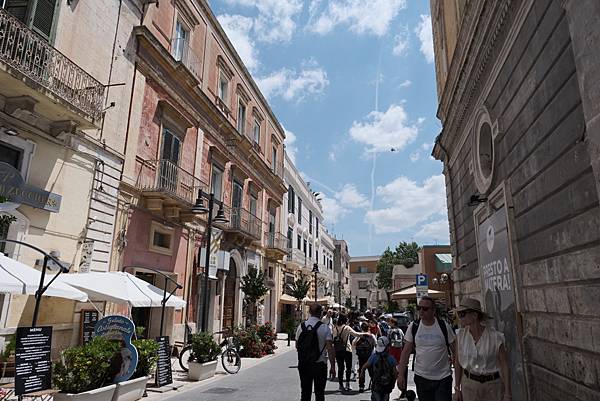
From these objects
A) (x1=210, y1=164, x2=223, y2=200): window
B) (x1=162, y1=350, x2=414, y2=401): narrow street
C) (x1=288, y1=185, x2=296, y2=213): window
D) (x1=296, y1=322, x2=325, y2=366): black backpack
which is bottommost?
(x1=162, y1=350, x2=414, y2=401): narrow street

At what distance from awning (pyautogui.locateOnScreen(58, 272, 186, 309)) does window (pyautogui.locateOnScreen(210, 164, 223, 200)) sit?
9.06m

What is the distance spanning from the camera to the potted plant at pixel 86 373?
5719 millimetres

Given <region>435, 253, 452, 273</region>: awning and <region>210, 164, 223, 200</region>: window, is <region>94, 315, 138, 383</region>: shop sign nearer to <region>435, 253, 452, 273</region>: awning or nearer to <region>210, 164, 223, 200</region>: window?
<region>210, 164, 223, 200</region>: window

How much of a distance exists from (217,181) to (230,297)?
5.60m

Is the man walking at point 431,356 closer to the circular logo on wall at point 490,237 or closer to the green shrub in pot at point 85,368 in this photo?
the circular logo on wall at point 490,237

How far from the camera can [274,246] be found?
2433 centimetres

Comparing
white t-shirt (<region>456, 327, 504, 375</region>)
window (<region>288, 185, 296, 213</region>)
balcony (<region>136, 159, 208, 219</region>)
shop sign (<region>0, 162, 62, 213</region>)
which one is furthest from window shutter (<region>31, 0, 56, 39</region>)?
window (<region>288, 185, 296, 213</region>)

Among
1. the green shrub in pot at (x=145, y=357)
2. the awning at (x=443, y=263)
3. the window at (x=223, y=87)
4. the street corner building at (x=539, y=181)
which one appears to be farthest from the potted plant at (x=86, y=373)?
the awning at (x=443, y=263)

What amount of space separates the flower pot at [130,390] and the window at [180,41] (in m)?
11.6

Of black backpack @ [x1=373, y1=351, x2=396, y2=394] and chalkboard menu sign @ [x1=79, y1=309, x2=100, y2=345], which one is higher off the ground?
chalkboard menu sign @ [x1=79, y1=309, x2=100, y2=345]

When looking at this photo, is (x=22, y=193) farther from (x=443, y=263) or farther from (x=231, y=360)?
(x=443, y=263)

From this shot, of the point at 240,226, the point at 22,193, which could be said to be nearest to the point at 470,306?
the point at 22,193

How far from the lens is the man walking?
4.47 m

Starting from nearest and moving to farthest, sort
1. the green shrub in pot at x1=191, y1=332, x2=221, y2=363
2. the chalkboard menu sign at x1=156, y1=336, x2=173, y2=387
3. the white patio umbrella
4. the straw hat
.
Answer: the straw hat → the white patio umbrella → the chalkboard menu sign at x1=156, y1=336, x2=173, y2=387 → the green shrub in pot at x1=191, y1=332, x2=221, y2=363
